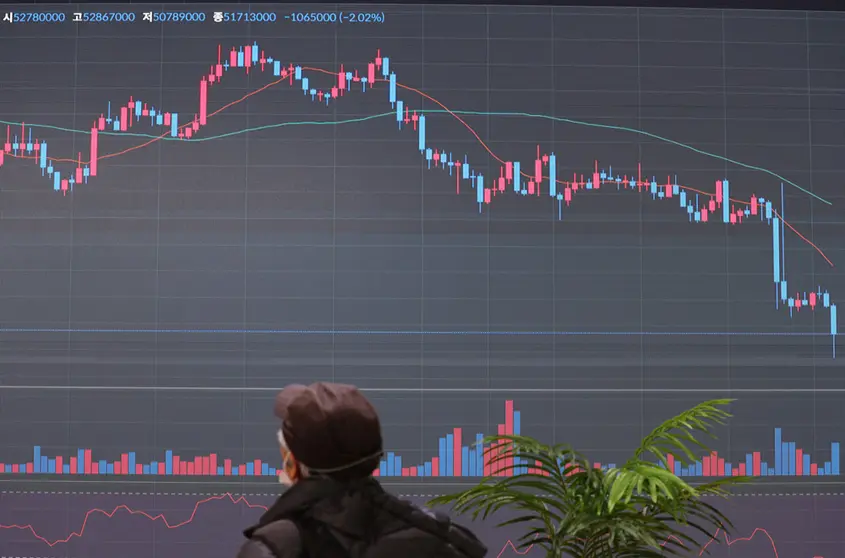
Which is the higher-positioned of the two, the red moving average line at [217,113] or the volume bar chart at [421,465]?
the red moving average line at [217,113]

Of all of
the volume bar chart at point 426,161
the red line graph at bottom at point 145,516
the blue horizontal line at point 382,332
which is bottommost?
the red line graph at bottom at point 145,516

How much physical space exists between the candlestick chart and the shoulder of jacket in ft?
7.34

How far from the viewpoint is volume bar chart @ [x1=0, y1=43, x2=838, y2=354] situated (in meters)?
3.43

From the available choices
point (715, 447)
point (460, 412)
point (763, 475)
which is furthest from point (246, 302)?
point (763, 475)

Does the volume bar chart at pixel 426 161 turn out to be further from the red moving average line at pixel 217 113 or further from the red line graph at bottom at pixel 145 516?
the red line graph at bottom at pixel 145 516

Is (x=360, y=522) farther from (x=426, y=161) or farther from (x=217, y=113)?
(x=217, y=113)

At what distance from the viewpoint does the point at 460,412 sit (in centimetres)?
338

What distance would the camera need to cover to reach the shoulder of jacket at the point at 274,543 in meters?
1.09

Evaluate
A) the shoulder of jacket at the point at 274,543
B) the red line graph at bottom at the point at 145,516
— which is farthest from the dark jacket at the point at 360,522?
the red line graph at bottom at the point at 145,516

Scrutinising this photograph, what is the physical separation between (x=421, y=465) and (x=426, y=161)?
1.18 m

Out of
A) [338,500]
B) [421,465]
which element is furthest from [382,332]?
[338,500]

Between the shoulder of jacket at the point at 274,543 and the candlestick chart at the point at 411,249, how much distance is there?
2237 mm

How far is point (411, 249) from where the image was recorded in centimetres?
342

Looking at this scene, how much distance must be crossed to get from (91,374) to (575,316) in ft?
6.17
